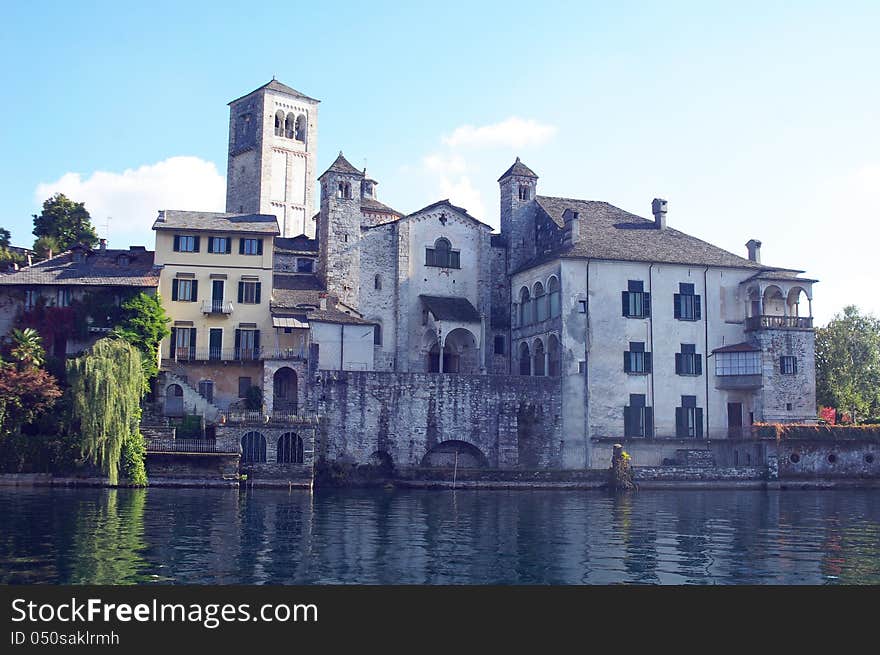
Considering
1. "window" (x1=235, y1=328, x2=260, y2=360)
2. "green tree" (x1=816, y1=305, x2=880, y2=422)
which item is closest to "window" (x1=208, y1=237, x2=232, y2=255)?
"window" (x1=235, y1=328, x2=260, y2=360)

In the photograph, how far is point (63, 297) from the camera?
5666cm

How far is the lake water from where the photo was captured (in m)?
22.3

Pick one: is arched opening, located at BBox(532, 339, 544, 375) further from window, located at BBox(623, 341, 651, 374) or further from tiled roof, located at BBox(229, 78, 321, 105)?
tiled roof, located at BBox(229, 78, 321, 105)

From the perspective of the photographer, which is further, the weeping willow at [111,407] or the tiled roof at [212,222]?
the tiled roof at [212,222]

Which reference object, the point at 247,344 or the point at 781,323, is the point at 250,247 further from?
the point at 781,323

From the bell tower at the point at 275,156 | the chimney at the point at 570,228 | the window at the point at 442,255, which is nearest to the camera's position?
the chimney at the point at 570,228

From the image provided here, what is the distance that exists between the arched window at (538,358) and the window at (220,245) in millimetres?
19598

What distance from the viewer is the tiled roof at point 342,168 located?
65.0m

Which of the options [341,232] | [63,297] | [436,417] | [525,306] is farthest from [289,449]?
[525,306]

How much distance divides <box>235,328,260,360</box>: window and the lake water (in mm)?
13812

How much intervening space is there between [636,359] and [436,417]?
13.3 metres

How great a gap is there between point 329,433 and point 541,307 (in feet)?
54.4

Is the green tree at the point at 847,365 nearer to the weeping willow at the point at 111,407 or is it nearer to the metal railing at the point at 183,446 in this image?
the metal railing at the point at 183,446

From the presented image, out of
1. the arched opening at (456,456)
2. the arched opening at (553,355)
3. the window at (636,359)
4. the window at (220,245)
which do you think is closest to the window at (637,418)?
the window at (636,359)
